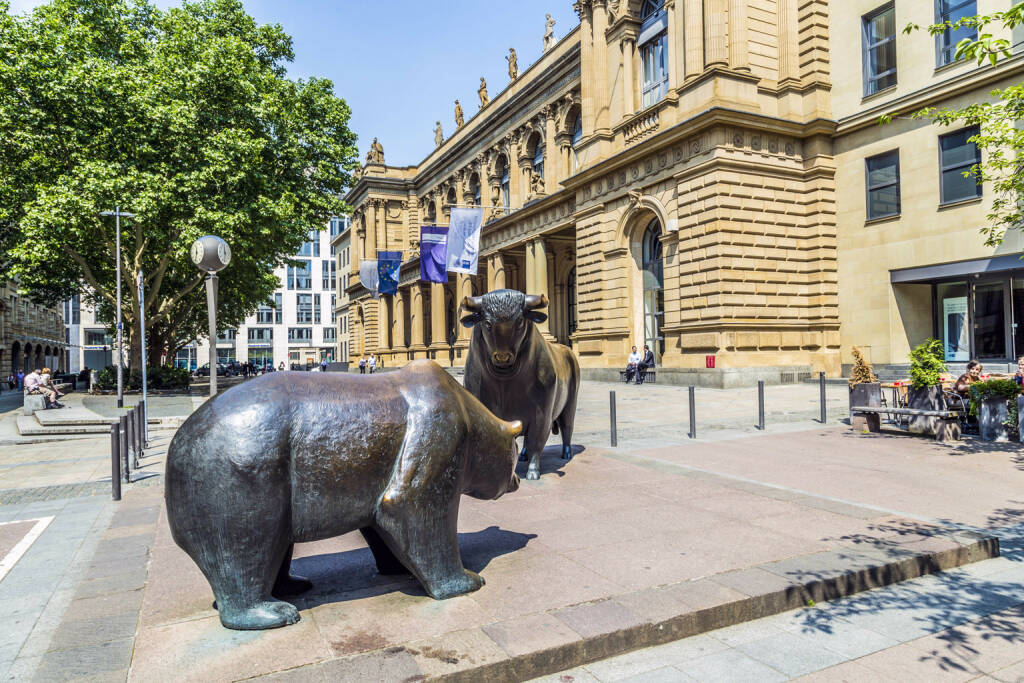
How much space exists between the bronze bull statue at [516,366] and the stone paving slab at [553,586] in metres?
1.15

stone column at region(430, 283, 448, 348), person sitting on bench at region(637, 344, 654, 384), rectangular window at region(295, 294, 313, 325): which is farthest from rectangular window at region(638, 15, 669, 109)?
rectangular window at region(295, 294, 313, 325)

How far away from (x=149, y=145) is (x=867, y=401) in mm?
23630

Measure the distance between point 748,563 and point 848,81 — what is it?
24.5m

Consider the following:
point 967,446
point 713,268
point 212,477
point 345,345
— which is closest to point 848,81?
point 713,268

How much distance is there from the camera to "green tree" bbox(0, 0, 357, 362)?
831 inches

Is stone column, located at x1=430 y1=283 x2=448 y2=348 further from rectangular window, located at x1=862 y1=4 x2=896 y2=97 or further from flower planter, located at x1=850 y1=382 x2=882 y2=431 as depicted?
flower planter, located at x1=850 y1=382 x2=882 y2=431

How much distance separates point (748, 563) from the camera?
168 inches

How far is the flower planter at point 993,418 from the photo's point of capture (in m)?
10.2

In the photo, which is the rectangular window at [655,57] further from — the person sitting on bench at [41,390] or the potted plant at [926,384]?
the person sitting on bench at [41,390]

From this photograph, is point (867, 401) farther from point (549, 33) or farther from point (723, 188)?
point (549, 33)

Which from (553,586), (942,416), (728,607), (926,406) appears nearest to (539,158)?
(926,406)

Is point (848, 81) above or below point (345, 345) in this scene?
above

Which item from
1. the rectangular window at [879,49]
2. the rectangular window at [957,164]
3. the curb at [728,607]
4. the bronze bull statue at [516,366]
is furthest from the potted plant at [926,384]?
the rectangular window at [879,49]

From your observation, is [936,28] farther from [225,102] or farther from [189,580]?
[225,102]
